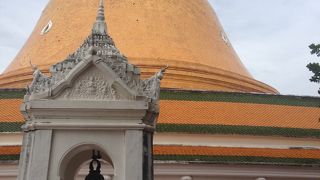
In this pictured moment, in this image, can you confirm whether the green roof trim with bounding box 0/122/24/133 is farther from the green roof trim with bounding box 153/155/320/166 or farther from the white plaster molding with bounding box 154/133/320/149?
the green roof trim with bounding box 153/155/320/166

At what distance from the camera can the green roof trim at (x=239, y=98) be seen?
1110 centimetres

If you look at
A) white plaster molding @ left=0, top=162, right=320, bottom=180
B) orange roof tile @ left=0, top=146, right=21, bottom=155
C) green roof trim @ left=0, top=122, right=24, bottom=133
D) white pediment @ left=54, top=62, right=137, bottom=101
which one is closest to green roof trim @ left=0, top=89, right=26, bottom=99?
green roof trim @ left=0, top=122, right=24, bottom=133

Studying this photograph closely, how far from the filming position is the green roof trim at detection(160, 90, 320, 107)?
1110cm

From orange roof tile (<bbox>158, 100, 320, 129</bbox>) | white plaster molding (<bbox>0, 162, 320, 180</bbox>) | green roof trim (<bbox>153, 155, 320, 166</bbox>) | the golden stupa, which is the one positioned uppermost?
the golden stupa

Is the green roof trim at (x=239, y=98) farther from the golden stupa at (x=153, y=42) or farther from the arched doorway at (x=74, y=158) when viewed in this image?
the arched doorway at (x=74, y=158)

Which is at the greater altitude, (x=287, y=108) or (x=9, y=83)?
(x=9, y=83)

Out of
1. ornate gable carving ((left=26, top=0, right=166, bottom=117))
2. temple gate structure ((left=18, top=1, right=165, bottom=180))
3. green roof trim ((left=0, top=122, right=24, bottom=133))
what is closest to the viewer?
temple gate structure ((left=18, top=1, right=165, bottom=180))

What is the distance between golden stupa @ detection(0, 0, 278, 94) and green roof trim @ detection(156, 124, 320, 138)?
203 cm

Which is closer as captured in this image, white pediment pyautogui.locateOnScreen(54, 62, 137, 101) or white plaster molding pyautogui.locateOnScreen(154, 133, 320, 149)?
white pediment pyautogui.locateOnScreen(54, 62, 137, 101)

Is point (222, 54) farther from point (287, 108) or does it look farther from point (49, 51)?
point (49, 51)

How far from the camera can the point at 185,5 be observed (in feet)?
48.9

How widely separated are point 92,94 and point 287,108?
776 cm

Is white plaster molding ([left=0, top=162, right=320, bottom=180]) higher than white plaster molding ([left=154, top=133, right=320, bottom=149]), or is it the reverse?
white plaster molding ([left=154, top=133, right=320, bottom=149])

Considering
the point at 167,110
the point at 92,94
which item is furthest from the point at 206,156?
the point at 92,94
